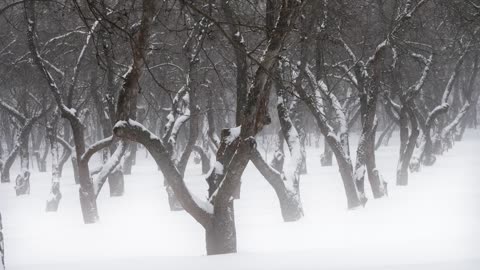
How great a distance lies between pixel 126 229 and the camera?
12992 mm

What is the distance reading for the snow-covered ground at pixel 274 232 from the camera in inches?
276

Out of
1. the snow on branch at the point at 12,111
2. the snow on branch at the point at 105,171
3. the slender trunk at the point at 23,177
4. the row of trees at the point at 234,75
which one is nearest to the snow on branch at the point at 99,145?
the row of trees at the point at 234,75

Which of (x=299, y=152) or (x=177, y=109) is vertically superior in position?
(x=177, y=109)

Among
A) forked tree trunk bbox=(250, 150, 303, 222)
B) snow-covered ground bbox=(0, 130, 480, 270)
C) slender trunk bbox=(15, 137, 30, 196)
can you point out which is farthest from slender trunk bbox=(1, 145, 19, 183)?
forked tree trunk bbox=(250, 150, 303, 222)

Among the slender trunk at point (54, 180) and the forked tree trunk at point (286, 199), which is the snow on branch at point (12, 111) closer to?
the slender trunk at point (54, 180)

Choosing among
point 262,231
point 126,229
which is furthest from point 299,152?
point 126,229

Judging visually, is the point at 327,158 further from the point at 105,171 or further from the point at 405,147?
the point at 105,171

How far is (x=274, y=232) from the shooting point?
436 inches

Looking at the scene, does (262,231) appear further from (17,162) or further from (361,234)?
(17,162)

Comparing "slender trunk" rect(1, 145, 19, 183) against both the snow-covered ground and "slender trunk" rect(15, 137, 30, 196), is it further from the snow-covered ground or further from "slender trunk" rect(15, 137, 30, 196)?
the snow-covered ground

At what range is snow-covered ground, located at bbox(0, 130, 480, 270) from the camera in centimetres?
700

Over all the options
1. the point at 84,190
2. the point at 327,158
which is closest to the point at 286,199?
the point at 84,190

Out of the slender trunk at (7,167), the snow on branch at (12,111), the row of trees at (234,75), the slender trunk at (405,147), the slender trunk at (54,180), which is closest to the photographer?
the row of trees at (234,75)

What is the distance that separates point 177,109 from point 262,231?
5651 millimetres
